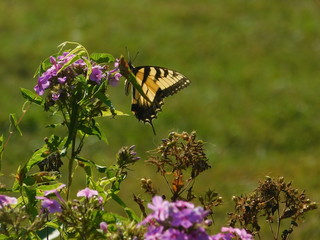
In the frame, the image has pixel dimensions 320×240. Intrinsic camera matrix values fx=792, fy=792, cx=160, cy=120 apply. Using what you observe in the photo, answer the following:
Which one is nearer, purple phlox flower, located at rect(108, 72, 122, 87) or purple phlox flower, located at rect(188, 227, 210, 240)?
purple phlox flower, located at rect(188, 227, 210, 240)

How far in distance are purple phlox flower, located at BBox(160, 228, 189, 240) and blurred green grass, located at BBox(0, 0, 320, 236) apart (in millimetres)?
5495

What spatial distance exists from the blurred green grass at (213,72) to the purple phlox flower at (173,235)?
549 cm

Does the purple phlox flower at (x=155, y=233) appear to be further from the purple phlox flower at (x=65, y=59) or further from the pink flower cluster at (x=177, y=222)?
the purple phlox flower at (x=65, y=59)

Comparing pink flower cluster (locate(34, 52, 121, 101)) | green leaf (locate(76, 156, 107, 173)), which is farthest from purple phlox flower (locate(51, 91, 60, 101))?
green leaf (locate(76, 156, 107, 173))

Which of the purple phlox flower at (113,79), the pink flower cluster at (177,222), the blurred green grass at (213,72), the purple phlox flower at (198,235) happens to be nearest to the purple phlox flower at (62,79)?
the purple phlox flower at (113,79)

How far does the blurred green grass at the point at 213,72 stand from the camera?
908cm

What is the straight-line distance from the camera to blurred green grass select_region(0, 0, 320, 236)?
9081mm

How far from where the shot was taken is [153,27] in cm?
1367

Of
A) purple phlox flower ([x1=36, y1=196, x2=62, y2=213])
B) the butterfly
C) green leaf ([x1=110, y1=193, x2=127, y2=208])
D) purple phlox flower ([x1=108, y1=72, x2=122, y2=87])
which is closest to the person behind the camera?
purple phlox flower ([x1=36, y1=196, x2=62, y2=213])

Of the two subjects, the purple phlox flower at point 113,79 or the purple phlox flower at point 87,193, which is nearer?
A: the purple phlox flower at point 87,193

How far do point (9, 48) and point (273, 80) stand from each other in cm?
414

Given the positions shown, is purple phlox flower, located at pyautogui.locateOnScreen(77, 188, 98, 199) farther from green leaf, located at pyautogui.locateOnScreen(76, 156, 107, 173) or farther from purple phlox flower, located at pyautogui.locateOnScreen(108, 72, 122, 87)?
purple phlox flower, located at pyautogui.locateOnScreen(108, 72, 122, 87)

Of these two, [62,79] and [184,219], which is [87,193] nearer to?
[62,79]

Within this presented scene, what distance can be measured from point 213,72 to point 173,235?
10.1 metres
